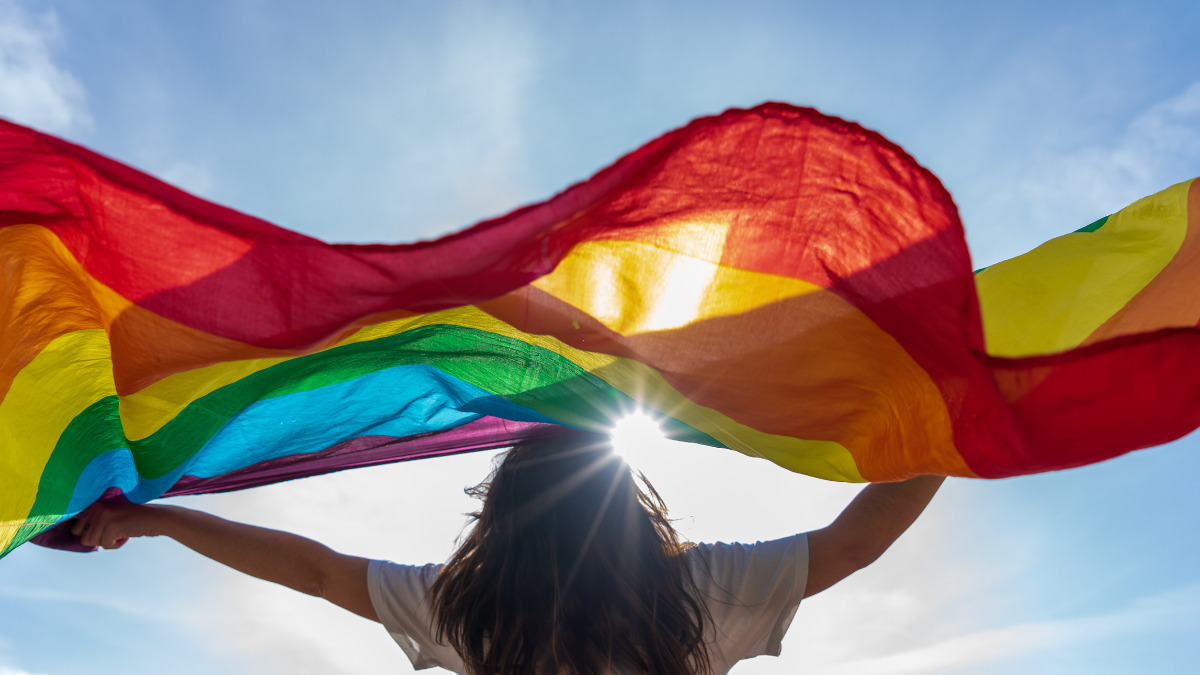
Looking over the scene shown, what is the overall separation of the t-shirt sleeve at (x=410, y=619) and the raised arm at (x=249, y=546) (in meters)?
0.04

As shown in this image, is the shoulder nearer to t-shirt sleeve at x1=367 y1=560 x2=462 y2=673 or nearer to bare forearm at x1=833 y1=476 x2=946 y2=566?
bare forearm at x1=833 y1=476 x2=946 y2=566

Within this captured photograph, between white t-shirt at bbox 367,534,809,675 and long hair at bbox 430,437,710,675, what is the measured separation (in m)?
0.04

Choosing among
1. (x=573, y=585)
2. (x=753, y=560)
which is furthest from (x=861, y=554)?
(x=573, y=585)

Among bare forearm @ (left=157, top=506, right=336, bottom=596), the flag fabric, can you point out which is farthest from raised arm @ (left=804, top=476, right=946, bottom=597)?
bare forearm @ (left=157, top=506, right=336, bottom=596)

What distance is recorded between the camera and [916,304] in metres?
1.63

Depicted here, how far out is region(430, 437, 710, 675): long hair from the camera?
188 cm

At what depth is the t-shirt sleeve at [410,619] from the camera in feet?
6.65

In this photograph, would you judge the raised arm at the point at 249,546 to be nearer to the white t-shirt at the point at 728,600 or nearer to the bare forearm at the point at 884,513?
the white t-shirt at the point at 728,600

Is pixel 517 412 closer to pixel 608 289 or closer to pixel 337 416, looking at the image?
pixel 337 416

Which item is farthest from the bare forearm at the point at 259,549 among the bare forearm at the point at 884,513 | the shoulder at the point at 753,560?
the bare forearm at the point at 884,513

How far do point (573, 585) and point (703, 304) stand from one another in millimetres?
759

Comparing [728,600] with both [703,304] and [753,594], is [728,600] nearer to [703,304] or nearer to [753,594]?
[753,594]

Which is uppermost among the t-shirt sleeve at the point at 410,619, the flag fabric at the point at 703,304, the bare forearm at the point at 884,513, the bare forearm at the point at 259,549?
the flag fabric at the point at 703,304

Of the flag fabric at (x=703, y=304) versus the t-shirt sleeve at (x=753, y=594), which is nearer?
the flag fabric at (x=703, y=304)
